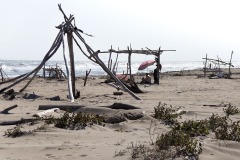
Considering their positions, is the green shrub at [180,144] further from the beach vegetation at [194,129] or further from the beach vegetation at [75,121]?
the beach vegetation at [75,121]

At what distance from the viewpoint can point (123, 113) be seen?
744 cm

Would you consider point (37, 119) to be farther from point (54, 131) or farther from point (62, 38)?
point (62, 38)

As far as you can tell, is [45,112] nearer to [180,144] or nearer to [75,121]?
[75,121]

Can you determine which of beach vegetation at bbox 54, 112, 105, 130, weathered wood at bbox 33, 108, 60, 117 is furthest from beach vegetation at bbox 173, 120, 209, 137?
weathered wood at bbox 33, 108, 60, 117

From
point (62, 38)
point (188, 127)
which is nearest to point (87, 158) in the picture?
point (188, 127)

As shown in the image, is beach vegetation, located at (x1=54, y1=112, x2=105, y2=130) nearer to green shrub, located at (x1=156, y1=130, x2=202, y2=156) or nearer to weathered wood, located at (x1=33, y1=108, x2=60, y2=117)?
weathered wood, located at (x1=33, y1=108, x2=60, y2=117)

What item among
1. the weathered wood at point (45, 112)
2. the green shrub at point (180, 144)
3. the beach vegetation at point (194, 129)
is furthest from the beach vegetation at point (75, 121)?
the green shrub at point (180, 144)

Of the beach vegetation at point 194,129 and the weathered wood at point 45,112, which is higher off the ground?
the beach vegetation at point 194,129

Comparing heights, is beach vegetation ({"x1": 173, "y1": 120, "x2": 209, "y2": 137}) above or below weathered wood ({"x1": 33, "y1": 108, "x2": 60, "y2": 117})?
above

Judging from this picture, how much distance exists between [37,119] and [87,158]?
2.74 m

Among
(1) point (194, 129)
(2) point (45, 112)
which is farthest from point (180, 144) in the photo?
(2) point (45, 112)

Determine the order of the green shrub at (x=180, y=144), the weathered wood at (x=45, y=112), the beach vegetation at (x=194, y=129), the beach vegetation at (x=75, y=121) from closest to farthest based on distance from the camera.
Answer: the green shrub at (x=180, y=144), the beach vegetation at (x=194, y=129), the beach vegetation at (x=75, y=121), the weathered wood at (x=45, y=112)

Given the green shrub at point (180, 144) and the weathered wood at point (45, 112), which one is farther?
the weathered wood at point (45, 112)

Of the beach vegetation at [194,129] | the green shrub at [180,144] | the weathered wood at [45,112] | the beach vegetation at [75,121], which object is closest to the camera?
the green shrub at [180,144]
